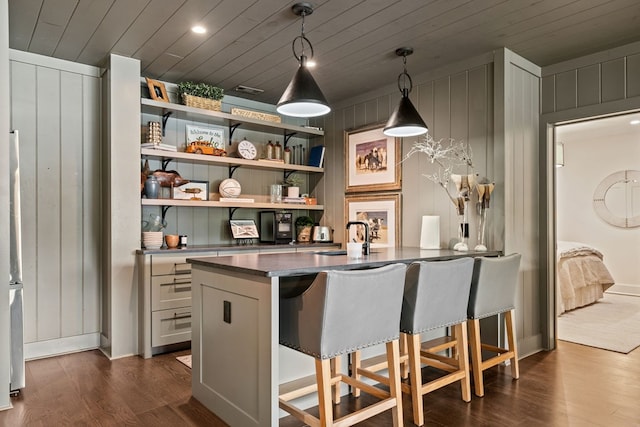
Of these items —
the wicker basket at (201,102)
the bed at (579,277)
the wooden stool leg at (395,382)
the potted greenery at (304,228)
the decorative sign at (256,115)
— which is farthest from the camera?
the bed at (579,277)

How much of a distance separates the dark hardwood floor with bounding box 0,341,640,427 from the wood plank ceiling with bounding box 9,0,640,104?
2.49 m

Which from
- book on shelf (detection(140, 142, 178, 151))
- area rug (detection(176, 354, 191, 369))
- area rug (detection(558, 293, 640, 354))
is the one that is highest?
book on shelf (detection(140, 142, 178, 151))

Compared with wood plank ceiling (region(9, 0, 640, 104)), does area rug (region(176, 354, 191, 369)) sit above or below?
below

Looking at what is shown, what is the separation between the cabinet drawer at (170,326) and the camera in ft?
A: 12.0

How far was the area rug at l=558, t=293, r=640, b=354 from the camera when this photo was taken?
4.01 meters

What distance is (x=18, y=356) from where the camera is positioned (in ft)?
9.11

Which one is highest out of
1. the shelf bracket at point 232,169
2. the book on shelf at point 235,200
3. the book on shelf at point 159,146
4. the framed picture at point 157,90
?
the framed picture at point 157,90

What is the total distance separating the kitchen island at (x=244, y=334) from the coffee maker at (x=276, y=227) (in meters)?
2.04

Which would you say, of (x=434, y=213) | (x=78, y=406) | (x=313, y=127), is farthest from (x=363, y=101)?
(x=78, y=406)

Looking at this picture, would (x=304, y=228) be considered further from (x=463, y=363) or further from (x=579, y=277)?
(x=579, y=277)

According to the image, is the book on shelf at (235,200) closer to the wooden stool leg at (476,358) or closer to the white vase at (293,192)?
the white vase at (293,192)

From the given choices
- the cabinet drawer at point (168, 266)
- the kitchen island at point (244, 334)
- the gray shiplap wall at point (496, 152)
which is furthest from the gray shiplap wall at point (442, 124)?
the cabinet drawer at point (168, 266)

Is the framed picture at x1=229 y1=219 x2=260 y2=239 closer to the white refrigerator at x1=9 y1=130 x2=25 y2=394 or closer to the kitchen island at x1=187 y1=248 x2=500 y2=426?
the kitchen island at x1=187 y1=248 x2=500 y2=426

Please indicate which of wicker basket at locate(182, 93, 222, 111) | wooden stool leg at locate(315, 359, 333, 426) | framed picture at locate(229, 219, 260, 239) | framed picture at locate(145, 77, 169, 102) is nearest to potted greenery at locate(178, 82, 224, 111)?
wicker basket at locate(182, 93, 222, 111)
